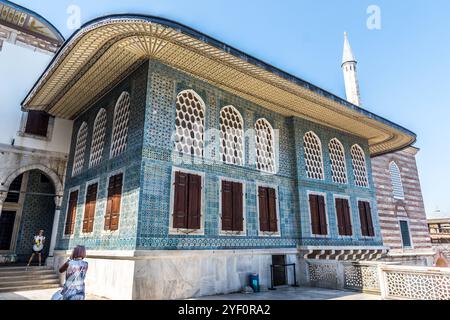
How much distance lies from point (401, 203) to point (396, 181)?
1.28 meters

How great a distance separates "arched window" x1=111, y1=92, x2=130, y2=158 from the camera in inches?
328

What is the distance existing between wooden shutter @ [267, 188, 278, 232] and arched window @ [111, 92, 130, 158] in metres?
4.40

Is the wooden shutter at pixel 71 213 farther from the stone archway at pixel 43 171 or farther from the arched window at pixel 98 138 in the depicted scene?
the arched window at pixel 98 138

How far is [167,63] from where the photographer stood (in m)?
8.02

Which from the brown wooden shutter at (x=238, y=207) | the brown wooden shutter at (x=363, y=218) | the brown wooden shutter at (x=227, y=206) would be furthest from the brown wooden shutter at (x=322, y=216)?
the brown wooden shutter at (x=227, y=206)

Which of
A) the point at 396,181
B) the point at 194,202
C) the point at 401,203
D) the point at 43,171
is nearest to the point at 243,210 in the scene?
the point at 194,202

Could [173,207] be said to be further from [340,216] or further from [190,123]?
[340,216]

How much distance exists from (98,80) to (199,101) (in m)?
2.95

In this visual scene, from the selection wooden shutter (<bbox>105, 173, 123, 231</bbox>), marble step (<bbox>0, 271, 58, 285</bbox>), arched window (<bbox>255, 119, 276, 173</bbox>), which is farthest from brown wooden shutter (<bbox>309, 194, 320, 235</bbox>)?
marble step (<bbox>0, 271, 58, 285</bbox>)

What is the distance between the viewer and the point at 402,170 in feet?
61.0

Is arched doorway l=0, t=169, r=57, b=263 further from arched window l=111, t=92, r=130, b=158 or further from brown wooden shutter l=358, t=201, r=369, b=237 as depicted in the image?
brown wooden shutter l=358, t=201, r=369, b=237

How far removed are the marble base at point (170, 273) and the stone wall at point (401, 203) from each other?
35.5 ft

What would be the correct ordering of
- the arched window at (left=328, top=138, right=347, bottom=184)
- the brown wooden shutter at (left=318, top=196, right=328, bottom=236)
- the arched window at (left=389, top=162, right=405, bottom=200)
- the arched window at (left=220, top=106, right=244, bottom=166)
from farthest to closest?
the arched window at (left=389, top=162, right=405, bottom=200) < the arched window at (left=328, top=138, right=347, bottom=184) < the brown wooden shutter at (left=318, top=196, right=328, bottom=236) < the arched window at (left=220, top=106, right=244, bottom=166)
